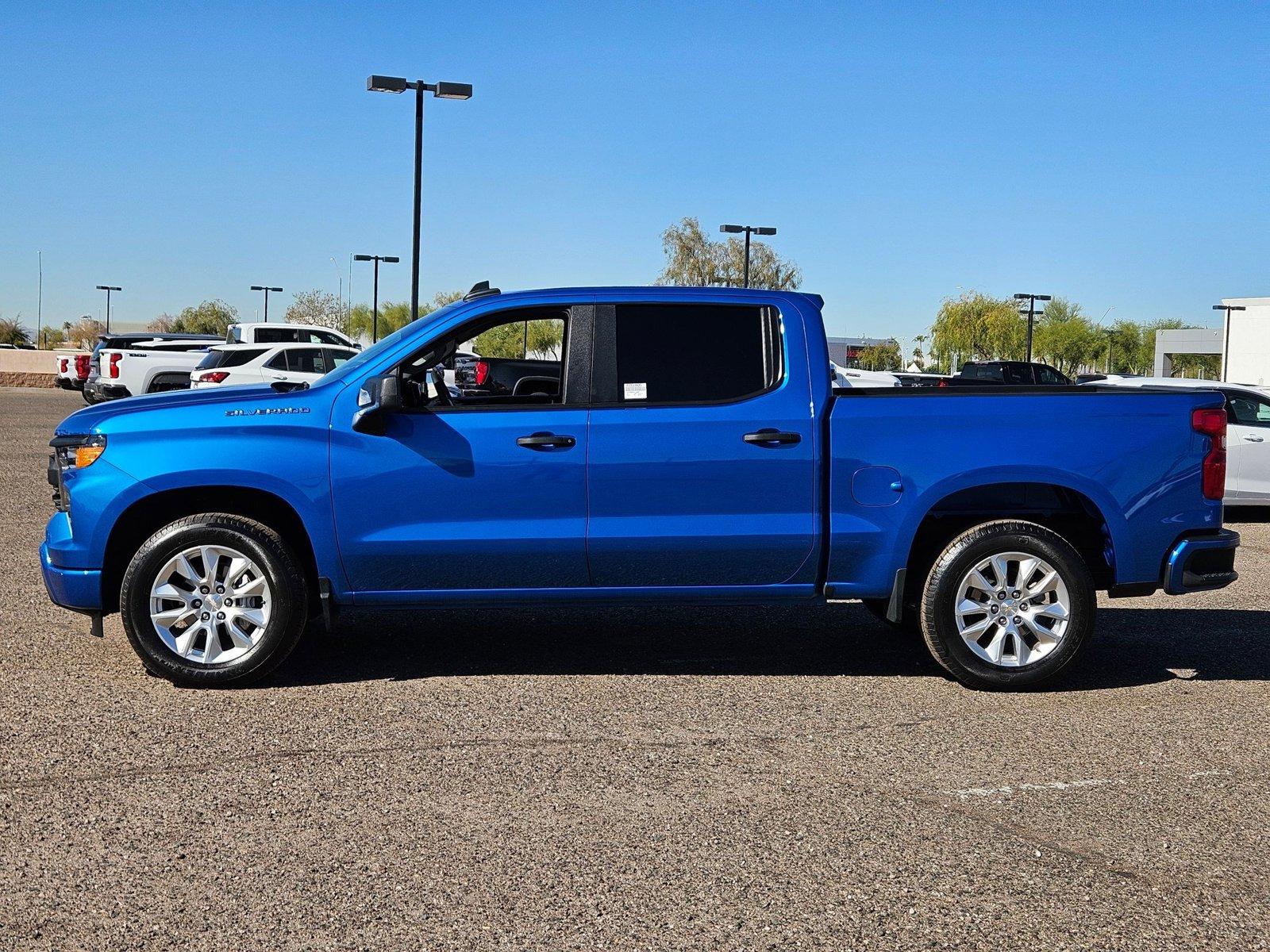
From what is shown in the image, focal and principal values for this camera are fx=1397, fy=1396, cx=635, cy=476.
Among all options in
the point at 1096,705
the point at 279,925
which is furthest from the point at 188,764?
the point at 1096,705

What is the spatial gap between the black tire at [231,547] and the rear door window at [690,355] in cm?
177

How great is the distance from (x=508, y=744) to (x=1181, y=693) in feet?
11.4

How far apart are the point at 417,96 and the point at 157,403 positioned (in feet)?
67.6

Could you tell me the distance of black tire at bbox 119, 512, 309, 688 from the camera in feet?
22.0

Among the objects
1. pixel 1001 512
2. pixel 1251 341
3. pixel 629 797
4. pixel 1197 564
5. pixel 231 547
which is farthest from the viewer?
pixel 1251 341

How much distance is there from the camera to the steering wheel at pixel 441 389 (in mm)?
7000

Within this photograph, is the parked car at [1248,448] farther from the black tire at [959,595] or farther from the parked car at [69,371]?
the parked car at [69,371]

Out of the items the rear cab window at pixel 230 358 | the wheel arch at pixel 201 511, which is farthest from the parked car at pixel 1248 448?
the rear cab window at pixel 230 358

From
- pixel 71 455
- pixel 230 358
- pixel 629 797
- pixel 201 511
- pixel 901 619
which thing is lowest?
pixel 629 797

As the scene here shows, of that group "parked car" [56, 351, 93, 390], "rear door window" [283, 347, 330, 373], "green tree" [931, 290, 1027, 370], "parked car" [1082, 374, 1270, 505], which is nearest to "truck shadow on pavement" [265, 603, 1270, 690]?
"parked car" [1082, 374, 1270, 505]

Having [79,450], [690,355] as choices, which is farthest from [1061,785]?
[79,450]

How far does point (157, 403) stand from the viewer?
6973 millimetres

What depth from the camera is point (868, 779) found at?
5430 mm

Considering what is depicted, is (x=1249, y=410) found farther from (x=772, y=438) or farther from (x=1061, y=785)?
(x=1061, y=785)
